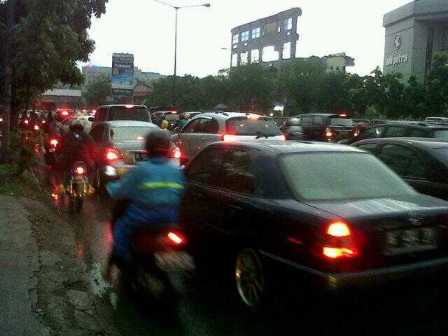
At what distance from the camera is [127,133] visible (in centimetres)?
1245

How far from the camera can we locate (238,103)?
2286 inches

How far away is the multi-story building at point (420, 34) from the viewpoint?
55.1 meters

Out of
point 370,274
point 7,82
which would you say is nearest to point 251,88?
point 7,82

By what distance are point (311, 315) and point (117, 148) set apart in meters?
7.75

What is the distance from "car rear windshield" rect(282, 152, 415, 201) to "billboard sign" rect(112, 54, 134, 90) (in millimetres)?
36708

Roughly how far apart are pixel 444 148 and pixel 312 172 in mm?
3147

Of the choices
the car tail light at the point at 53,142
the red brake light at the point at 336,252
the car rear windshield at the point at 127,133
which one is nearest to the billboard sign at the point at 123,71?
the car tail light at the point at 53,142

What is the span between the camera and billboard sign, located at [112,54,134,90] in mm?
41125

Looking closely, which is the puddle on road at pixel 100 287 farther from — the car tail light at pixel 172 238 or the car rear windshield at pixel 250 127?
the car rear windshield at pixel 250 127

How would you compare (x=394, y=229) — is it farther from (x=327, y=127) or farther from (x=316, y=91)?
(x=316, y=91)

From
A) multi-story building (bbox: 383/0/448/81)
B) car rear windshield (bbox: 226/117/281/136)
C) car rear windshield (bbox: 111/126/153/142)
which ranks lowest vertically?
car rear windshield (bbox: 111/126/153/142)

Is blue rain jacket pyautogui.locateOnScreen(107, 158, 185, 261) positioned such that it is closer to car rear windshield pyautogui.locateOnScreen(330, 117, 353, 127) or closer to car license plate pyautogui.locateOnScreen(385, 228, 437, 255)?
car license plate pyautogui.locateOnScreen(385, 228, 437, 255)

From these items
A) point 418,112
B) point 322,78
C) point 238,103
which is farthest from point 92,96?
point 418,112

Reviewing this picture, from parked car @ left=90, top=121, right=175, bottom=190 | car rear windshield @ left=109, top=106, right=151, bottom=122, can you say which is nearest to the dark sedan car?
parked car @ left=90, top=121, right=175, bottom=190
